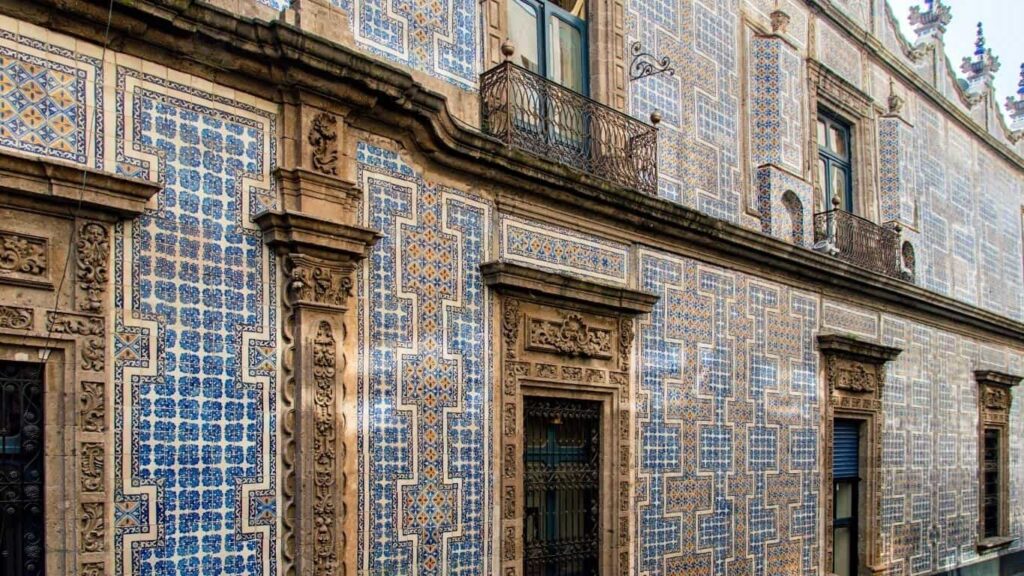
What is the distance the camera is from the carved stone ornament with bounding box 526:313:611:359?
6875 millimetres

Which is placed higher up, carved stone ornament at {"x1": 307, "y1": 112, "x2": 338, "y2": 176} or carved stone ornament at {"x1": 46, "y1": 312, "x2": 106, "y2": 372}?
carved stone ornament at {"x1": 307, "y1": 112, "x2": 338, "y2": 176}

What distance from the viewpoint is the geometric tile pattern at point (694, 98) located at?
8.34 metres

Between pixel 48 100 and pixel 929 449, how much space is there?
11.5m

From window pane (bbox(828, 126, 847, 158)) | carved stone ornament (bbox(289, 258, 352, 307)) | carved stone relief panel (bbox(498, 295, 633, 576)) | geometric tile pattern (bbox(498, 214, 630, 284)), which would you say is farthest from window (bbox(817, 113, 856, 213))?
carved stone ornament (bbox(289, 258, 352, 307))

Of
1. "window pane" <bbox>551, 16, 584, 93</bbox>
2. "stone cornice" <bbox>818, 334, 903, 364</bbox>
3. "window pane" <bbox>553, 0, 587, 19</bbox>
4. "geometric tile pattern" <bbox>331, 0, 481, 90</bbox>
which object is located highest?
"window pane" <bbox>553, 0, 587, 19</bbox>

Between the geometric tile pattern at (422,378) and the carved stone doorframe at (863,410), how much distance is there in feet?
17.2

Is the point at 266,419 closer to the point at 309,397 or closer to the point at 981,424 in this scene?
the point at 309,397

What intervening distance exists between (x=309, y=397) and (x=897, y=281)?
861 centimetres

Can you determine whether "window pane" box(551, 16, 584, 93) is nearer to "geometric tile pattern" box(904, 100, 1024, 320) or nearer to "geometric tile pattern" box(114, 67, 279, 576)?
"geometric tile pattern" box(114, 67, 279, 576)

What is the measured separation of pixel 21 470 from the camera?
4.25m

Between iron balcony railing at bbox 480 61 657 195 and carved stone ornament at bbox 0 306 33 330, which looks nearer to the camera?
carved stone ornament at bbox 0 306 33 330

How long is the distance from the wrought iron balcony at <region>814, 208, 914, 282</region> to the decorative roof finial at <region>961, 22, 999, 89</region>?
5.34 metres

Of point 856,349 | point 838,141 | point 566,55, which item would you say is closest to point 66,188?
point 566,55

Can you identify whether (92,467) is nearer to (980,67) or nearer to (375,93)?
(375,93)
